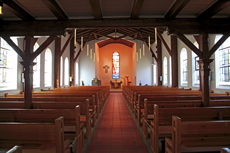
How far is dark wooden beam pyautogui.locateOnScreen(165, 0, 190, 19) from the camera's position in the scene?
3.09 m

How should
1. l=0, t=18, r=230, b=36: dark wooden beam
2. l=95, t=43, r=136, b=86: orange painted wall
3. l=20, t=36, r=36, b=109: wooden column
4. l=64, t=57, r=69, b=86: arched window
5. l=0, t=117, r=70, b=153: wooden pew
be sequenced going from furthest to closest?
l=95, t=43, r=136, b=86: orange painted wall
l=64, t=57, r=69, b=86: arched window
l=0, t=18, r=230, b=36: dark wooden beam
l=20, t=36, r=36, b=109: wooden column
l=0, t=117, r=70, b=153: wooden pew

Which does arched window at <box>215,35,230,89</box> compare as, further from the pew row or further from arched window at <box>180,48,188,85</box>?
the pew row

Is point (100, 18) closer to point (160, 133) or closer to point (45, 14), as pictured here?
point (45, 14)

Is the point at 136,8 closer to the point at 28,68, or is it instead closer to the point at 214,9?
the point at 214,9

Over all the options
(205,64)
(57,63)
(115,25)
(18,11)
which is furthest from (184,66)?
(18,11)

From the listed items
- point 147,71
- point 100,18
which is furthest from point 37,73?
point 147,71

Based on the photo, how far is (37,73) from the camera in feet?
25.8

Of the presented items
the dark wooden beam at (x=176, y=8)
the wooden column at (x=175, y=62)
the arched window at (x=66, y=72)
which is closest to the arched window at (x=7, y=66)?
the arched window at (x=66, y=72)

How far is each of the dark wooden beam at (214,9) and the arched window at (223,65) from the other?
2980 millimetres

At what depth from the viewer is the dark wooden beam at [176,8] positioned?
122 inches

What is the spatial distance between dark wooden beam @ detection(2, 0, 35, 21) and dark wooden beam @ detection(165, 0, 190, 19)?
3.22m

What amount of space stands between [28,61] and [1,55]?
9.65 ft

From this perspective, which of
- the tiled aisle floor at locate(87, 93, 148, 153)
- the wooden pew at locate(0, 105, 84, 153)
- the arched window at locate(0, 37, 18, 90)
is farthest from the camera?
the arched window at locate(0, 37, 18, 90)

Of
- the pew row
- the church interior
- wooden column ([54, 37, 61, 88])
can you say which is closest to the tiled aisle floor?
the church interior
